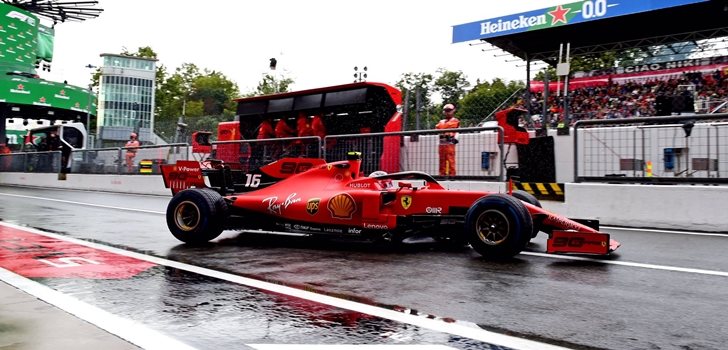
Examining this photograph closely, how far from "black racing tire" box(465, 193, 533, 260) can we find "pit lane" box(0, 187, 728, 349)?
176mm

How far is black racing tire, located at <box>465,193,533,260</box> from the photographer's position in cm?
482

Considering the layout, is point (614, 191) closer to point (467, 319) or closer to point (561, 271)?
point (561, 271)

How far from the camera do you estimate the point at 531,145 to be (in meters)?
9.85

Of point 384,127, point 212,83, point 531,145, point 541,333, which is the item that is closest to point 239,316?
point 541,333

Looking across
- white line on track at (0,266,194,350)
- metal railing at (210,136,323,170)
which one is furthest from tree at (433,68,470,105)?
white line on track at (0,266,194,350)

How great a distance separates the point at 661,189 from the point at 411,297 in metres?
5.80

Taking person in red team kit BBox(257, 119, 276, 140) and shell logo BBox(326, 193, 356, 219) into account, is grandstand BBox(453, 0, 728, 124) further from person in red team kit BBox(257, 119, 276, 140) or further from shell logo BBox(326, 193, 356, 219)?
shell logo BBox(326, 193, 356, 219)

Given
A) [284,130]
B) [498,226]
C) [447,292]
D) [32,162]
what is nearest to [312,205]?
[498,226]

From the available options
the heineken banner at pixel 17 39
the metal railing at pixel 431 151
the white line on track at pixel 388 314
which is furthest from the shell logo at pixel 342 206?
the heineken banner at pixel 17 39

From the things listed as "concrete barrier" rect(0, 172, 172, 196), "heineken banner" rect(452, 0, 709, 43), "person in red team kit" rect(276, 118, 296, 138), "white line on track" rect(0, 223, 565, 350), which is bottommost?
"white line on track" rect(0, 223, 565, 350)

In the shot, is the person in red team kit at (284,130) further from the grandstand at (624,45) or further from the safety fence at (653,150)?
the grandstand at (624,45)

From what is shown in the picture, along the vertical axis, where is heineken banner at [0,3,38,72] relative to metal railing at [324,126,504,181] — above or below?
above

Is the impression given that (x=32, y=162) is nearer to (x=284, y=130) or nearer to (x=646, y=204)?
(x=284, y=130)

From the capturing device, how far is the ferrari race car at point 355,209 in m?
4.99
